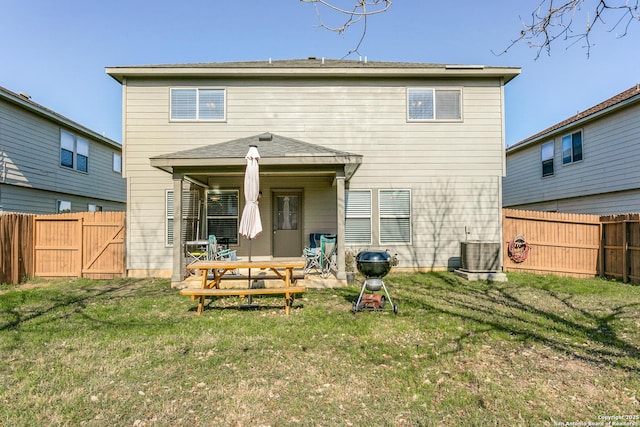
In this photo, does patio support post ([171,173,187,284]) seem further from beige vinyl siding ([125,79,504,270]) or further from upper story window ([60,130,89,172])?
upper story window ([60,130,89,172])

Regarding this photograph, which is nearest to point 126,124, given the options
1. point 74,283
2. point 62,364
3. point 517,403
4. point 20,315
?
point 74,283

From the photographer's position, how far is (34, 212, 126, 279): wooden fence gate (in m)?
9.20

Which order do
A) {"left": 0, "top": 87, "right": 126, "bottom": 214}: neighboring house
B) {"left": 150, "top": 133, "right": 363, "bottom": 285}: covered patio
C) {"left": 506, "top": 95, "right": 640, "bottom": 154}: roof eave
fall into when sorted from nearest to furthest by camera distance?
{"left": 150, "top": 133, "right": 363, "bottom": 285}: covered patio
{"left": 506, "top": 95, "right": 640, "bottom": 154}: roof eave
{"left": 0, "top": 87, "right": 126, "bottom": 214}: neighboring house

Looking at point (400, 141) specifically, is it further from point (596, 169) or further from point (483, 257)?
point (596, 169)

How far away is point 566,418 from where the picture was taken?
2.63m

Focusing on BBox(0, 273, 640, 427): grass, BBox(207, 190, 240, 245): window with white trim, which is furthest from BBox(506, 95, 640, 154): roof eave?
BBox(207, 190, 240, 245): window with white trim

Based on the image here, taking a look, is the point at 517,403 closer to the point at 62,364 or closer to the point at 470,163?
the point at 62,364

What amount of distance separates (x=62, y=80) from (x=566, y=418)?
795 inches

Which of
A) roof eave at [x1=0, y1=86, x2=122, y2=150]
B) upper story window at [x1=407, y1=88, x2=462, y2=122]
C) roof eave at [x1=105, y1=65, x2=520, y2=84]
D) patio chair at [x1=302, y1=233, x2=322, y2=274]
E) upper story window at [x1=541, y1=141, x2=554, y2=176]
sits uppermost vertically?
roof eave at [x1=105, y1=65, x2=520, y2=84]

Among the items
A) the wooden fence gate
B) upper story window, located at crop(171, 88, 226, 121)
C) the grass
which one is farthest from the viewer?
upper story window, located at crop(171, 88, 226, 121)

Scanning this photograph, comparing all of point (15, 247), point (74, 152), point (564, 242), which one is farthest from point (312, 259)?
point (74, 152)

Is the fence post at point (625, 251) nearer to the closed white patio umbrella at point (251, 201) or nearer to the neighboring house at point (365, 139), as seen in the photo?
the neighboring house at point (365, 139)

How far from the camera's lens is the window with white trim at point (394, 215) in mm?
9648

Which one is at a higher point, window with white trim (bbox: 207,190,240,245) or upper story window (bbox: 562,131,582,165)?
upper story window (bbox: 562,131,582,165)
